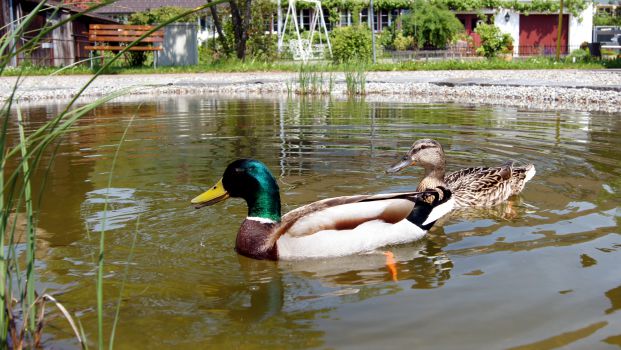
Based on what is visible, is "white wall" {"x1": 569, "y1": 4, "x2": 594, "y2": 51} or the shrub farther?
"white wall" {"x1": 569, "y1": 4, "x2": 594, "y2": 51}

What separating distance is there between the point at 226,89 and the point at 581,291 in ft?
55.3

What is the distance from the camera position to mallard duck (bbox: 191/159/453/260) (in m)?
4.76

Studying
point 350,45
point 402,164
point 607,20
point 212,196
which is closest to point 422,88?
point 350,45

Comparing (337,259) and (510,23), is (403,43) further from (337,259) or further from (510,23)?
(337,259)

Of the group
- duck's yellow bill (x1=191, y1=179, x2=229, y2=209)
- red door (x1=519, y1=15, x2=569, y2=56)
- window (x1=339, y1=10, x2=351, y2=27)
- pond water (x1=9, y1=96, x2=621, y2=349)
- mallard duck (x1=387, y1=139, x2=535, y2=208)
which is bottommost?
pond water (x1=9, y1=96, x2=621, y2=349)

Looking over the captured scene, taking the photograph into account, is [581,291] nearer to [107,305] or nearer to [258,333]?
[258,333]

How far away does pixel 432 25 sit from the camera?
40.9m

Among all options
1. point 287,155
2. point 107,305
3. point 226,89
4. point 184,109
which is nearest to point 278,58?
point 226,89

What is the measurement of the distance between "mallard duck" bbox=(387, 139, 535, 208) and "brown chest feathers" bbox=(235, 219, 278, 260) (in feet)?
6.57

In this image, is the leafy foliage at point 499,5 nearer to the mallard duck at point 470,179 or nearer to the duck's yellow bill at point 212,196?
the mallard duck at point 470,179

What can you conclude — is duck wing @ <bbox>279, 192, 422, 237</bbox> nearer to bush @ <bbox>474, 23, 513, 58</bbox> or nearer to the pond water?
the pond water

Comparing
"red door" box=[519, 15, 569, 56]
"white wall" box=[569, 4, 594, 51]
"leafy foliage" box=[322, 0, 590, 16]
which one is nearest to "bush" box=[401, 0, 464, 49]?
"leafy foliage" box=[322, 0, 590, 16]

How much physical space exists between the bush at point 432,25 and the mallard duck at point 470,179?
116ft

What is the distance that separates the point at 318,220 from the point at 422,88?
48.7 ft
